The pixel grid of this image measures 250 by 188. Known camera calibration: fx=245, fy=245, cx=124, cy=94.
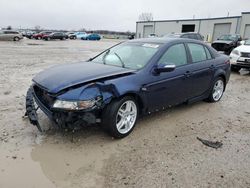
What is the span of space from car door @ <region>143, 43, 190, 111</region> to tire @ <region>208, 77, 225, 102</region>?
1169 mm

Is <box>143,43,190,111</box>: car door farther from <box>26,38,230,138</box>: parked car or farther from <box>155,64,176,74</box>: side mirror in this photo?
<box>155,64,176,74</box>: side mirror

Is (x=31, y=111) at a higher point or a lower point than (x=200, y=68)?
lower

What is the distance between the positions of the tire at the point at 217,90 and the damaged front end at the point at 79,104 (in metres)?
3.14

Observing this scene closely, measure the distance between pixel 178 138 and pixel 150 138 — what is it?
47 centimetres

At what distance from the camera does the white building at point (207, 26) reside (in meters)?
38.8

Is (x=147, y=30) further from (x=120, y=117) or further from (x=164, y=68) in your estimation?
(x=120, y=117)

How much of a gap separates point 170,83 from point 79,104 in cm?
185

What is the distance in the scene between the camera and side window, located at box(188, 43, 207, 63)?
5098mm

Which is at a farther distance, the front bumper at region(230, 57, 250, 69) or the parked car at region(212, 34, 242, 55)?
the parked car at region(212, 34, 242, 55)

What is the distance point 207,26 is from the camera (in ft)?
149

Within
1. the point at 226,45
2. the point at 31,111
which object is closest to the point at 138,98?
the point at 31,111

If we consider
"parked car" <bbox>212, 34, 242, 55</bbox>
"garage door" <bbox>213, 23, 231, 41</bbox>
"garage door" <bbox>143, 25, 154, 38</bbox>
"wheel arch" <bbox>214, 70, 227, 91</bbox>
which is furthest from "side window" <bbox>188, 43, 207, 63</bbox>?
"garage door" <bbox>143, 25, 154, 38</bbox>

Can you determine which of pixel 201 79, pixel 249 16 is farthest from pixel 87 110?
pixel 249 16

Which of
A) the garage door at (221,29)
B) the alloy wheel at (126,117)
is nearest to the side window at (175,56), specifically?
the alloy wheel at (126,117)
